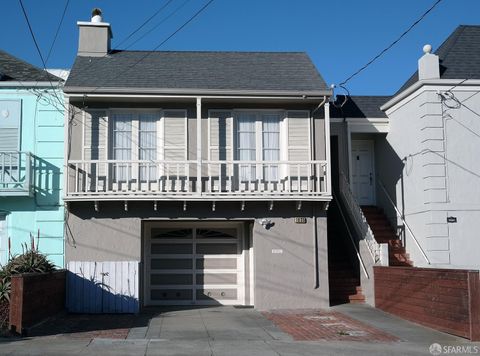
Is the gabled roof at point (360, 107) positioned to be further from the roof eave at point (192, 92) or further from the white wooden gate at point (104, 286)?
the white wooden gate at point (104, 286)

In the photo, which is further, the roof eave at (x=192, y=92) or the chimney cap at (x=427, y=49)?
the chimney cap at (x=427, y=49)

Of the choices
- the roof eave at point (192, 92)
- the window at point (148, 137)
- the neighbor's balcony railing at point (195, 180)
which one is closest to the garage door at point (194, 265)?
the neighbor's balcony railing at point (195, 180)

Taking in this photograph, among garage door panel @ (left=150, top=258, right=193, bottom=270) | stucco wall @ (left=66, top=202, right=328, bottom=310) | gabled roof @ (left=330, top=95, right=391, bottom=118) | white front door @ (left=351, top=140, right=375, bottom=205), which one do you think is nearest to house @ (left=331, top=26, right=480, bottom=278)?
gabled roof @ (left=330, top=95, right=391, bottom=118)

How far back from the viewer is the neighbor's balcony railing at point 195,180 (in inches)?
642

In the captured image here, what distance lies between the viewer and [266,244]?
16984mm

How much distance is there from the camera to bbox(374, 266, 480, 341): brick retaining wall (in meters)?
11.8

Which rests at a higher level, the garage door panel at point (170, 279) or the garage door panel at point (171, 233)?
the garage door panel at point (171, 233)

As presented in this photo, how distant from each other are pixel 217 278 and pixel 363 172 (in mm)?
6668

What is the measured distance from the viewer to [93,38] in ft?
62.4

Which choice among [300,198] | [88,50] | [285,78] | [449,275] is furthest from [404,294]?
[88,50]

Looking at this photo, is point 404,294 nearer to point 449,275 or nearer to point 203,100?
point 449,275

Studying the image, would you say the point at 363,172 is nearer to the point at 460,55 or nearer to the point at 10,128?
the point at 460,55

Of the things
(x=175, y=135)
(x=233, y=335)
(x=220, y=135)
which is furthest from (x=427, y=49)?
(x=233, y=335)

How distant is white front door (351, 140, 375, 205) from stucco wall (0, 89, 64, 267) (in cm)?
977
